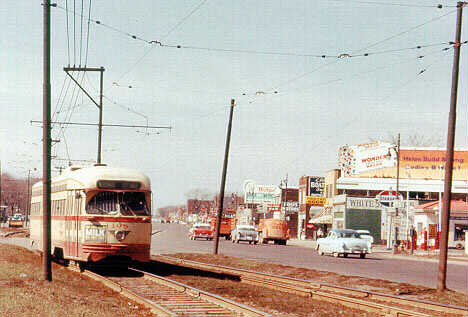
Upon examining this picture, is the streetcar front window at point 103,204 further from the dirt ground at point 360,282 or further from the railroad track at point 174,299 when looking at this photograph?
the dirt ground at point 360,282

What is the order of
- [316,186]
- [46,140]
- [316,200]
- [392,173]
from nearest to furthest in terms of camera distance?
[46,140]
[392,173]
[316,200]
[316,186]

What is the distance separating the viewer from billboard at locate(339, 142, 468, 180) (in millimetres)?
84062

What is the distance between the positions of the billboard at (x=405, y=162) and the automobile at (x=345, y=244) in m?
41.3

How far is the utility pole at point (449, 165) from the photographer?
18344 millimetres

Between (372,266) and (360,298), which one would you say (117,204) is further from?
(372,266)

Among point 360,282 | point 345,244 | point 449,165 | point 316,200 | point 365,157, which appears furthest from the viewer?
point 316,200

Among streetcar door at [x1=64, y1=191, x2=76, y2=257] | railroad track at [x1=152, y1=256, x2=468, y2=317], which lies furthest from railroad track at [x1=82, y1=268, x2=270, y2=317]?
railroad track at [x1=152, y1=256, x2=468, y2=317]

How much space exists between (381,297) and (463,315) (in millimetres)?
2743

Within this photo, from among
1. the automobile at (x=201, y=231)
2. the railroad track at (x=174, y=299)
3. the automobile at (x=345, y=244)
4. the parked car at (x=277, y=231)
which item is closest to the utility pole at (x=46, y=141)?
the railroad track at (x=174, y=299)

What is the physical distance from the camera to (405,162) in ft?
278

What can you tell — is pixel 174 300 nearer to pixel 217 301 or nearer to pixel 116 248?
pixel 217 301

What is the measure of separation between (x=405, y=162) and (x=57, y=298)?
75.1 metres

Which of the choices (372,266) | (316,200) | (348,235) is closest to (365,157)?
(316,200)

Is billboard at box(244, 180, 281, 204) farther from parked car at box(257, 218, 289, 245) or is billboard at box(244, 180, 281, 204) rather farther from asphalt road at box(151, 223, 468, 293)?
asphalt road at box(151, 223, 468, 293)
